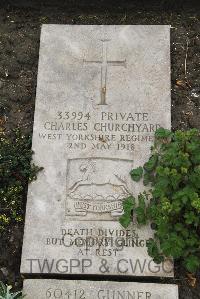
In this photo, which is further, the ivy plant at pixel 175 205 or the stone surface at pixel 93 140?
the stone surface at pixel 93 140

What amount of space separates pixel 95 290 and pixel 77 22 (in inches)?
104

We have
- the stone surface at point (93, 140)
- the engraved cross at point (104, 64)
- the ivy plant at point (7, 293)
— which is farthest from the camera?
the engraved cross at point (104, 64)

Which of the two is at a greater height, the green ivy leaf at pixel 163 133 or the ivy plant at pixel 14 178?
the green ivy leaf at pixel 163 133

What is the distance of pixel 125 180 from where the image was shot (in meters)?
4.80

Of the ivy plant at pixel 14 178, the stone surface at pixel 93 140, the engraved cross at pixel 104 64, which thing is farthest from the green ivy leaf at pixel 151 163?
the ivy plant at pixel 14 178

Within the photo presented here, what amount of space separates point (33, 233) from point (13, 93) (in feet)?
4.64

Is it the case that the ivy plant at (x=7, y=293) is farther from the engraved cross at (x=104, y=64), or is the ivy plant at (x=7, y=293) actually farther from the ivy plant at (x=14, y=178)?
the engraved cross at (x=104, y=64)

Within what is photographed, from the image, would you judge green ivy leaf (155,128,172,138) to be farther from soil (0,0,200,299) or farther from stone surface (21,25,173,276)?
soil (0,0,200,299)

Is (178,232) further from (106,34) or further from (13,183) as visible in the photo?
(106,34)

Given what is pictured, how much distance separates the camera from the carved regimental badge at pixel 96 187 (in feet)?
15.5

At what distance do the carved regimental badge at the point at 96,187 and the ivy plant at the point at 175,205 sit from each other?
14cm

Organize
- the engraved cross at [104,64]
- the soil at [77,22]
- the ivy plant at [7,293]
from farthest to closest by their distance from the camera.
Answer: the soil at [77,22], the engraved cross at [104,64], the ivy plant at [7,293]

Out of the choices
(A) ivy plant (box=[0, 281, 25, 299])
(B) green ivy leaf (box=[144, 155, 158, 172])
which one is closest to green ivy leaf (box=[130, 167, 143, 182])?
(B) green ivy leaf (box=[144, 155, 158, 172])

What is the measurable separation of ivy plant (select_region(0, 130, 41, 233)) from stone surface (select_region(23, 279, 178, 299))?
2.05 feet
